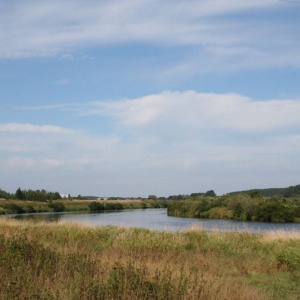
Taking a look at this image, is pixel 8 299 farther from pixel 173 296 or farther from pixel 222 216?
pixel 222 216

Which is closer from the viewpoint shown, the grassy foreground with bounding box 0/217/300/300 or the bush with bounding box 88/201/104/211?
the grassy foreground with bounding box 0/217/300/300

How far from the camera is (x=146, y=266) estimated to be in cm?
852

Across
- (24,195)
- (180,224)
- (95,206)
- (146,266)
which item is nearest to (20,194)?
(24,195)

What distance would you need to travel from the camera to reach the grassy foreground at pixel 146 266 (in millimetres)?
6293

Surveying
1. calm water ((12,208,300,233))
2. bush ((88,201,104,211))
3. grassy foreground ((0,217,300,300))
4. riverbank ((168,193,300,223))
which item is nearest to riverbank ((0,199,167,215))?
bush ((88,201,104,211))

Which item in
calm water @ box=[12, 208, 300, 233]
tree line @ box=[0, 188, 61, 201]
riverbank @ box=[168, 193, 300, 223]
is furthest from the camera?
tree line @ box=[0, 188, 61, 201]

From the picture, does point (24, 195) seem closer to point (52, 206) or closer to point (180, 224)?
point (52, 206)

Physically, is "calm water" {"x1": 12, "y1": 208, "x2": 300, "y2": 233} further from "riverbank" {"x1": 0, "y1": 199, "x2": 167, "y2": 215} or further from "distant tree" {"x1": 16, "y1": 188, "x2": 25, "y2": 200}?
"distant tree" {"x1": 16, "y1": 188, "x2": 25, "y2": 200}

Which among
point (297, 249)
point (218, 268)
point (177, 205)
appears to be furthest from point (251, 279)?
point (177, 205)

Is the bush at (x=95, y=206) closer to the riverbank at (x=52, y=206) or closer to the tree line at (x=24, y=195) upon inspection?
the riverbank at (x=52, y=206)

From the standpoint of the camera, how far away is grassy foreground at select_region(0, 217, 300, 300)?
629 centimetres

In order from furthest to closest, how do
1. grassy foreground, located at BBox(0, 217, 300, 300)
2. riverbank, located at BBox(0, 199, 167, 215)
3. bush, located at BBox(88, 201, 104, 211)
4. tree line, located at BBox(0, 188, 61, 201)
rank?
tree line, located at BBox(0, 188, 61, 201) < bush, located at BBox(88, 201, 104, 211) < riverbank, located at BBox(0, 199, 167, 215) < grassy foreground, located at BBox(0, 217, 300, 300)

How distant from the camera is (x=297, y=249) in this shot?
43.9 feet

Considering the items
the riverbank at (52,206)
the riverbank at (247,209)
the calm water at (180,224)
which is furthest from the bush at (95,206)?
the calm water at (180,224)
